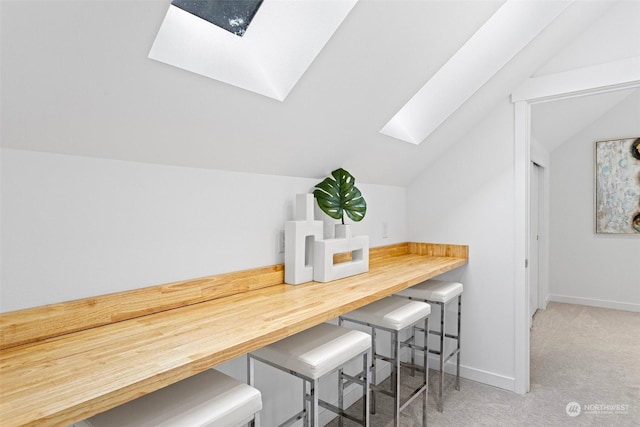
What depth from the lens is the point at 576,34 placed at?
2.32 m

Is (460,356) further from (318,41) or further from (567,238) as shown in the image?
(567,238)

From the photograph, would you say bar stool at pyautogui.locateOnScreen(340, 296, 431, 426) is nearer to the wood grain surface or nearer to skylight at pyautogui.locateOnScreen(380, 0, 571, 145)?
the wood grain surface

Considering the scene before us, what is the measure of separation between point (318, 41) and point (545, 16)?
1.38 m

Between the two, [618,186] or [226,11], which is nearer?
[226,11]

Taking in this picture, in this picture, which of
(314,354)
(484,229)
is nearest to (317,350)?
(314,354)

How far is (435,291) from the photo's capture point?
7.89 feet

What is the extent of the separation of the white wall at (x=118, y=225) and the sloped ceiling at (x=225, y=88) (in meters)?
0.07

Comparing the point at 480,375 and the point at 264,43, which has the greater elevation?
the point at 264,43

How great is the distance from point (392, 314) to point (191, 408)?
1151 mm

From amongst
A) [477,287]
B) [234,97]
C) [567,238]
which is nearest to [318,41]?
[234,97]

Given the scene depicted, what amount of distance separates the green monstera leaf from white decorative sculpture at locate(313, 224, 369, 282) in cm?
13

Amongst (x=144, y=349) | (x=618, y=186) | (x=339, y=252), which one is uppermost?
(x=618, y=186)

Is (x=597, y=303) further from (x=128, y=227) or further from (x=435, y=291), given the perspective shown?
(x=128, y=227)

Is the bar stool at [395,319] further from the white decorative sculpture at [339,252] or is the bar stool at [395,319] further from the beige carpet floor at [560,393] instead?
the beige carpet floor at [560,393]
